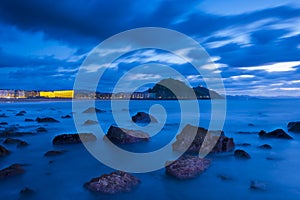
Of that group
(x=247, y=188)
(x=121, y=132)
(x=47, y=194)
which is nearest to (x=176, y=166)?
(x=247, y=188)

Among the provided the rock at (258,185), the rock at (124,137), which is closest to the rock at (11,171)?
the rock at (124,137)

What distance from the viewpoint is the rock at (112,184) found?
5062mm

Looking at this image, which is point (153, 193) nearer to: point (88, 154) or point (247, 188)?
point (247, 188)

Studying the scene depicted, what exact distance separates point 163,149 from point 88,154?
2.72 metres

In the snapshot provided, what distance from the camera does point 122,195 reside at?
4965mm

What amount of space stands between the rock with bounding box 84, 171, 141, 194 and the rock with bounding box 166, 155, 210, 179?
42.9 inches

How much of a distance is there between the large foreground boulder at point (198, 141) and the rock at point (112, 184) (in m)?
3.48

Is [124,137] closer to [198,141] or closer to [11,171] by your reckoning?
[198,141]

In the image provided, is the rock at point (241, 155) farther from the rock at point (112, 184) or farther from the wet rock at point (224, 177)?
the rock at point (112, 184)

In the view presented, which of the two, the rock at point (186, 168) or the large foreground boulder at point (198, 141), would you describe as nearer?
the rock at point (186, 168)

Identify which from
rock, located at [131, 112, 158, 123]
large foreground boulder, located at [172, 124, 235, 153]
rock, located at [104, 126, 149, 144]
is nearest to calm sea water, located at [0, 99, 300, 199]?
large foreground boulder, located at [172, 124, 235, 153]

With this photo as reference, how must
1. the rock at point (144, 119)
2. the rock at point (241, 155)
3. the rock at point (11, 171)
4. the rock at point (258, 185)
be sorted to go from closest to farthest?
1. the rock at point (258, 185)
2. the rock at point (11, 171)
3. the rock at point (241, 155)
4. the rock at point (144, 119)

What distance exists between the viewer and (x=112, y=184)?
5.14 m

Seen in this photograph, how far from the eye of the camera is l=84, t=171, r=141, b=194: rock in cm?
506
